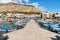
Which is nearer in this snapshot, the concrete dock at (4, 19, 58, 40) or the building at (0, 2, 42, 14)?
the concrete dock at (4, 19, 58, 40)

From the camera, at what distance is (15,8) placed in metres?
84.1

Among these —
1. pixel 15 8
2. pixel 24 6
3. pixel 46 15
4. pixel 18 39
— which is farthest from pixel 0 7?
pixel 18 39

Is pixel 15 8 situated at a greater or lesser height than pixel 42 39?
lesser

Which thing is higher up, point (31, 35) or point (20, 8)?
point (31, 35)

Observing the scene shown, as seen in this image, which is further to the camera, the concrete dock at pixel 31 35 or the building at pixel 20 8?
the building at pixel 20 8

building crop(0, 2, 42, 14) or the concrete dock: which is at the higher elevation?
the concrete dock

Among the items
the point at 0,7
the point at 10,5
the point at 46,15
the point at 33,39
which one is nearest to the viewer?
the point at 33,39

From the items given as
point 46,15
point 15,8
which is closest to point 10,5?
point 15,8

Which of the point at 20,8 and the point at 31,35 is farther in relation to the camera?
the point at 20,8

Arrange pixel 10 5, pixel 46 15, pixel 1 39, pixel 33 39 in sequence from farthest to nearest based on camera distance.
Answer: pixel 10 5 < pixel 46 15 < pixel 33 39 < pixel 1 39

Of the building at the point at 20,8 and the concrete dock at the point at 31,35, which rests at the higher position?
the concrete dock at the point at 31,35

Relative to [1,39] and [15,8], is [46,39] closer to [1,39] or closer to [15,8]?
[1,39]

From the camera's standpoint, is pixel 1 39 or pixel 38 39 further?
pixel 38 39

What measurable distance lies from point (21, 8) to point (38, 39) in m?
76.2
